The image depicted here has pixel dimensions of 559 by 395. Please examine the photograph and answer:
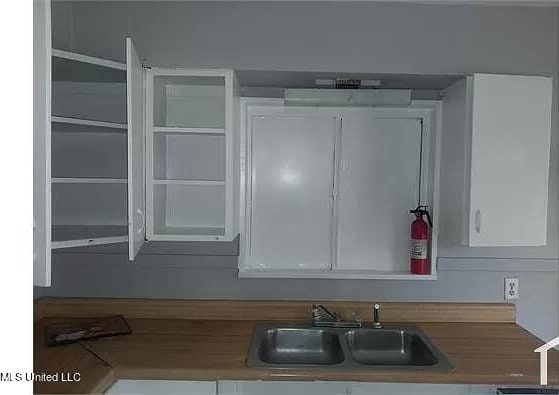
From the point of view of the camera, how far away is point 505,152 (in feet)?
6.48

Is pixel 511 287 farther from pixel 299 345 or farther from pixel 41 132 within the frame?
pixel 41 132

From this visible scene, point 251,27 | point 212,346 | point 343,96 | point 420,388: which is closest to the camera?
point 420,388

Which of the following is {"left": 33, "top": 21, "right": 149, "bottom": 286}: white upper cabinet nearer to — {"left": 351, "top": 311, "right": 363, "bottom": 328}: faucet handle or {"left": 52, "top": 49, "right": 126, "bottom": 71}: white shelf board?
{"left": 52, "top": 49, "right": 126, "bottom": 71}: white shelf board

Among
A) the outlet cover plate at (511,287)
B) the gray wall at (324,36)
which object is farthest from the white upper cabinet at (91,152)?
the outlet cover plate at (511,287)

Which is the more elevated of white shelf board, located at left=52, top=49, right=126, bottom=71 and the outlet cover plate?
white shelf board, located at left=52, top=49, right=126, bottom=71

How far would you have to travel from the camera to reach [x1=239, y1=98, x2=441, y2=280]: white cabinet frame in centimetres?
234

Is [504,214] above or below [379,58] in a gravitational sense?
below

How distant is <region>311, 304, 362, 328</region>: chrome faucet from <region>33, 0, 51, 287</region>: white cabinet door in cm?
133

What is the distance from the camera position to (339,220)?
7.93ft

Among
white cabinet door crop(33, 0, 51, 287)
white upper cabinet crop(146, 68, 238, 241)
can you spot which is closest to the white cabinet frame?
white upper cabinet crop(146, 68, 238, 241)

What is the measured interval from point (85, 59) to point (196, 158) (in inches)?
28.6

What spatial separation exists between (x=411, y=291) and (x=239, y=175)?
98 cm
